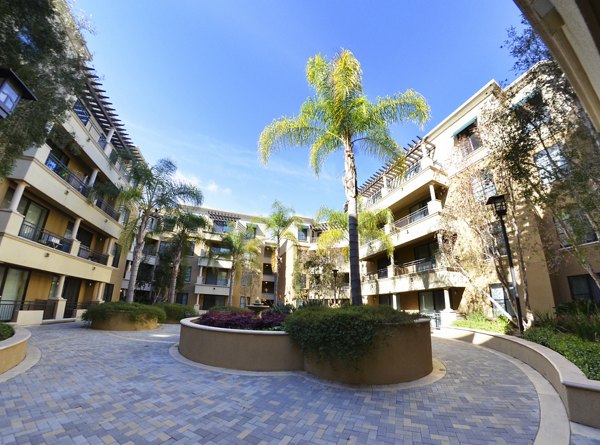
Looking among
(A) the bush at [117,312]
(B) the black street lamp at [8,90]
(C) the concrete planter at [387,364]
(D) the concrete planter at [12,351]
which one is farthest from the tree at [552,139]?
(A) the bush at [117,312]

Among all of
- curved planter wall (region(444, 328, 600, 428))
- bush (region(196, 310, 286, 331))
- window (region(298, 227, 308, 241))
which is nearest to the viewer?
curved planter wall (region(444, 328, 600, 428))

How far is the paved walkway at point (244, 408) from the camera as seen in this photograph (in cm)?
411

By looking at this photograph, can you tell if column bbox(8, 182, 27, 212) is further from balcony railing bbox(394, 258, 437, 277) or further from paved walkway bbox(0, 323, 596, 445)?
balcony railing bbox(394, 258, 437, 277)

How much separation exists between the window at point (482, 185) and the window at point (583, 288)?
5.22 meters

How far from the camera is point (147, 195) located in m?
19.2

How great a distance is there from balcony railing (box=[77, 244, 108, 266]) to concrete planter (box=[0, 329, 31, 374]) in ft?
46.3

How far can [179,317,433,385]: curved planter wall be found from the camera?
21.6ft

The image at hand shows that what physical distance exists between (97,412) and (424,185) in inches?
815

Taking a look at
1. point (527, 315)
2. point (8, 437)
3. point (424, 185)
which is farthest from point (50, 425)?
point (424, 185)

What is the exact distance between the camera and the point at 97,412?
4.67 meters

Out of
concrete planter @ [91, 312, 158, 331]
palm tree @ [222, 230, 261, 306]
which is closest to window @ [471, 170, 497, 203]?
concrete planter @ [91, 312, 158, 331]

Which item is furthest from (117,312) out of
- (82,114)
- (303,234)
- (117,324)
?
(303,234)

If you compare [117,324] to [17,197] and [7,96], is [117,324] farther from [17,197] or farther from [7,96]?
[7,96]

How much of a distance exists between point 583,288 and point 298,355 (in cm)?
1360
